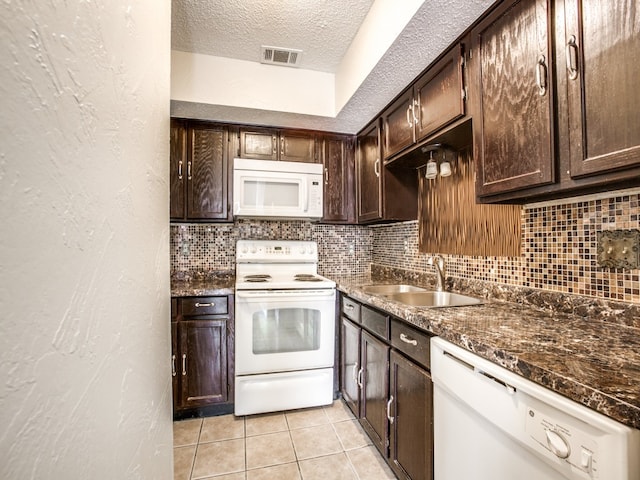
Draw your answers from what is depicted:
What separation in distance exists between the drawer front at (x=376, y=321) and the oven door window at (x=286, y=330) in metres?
0.50

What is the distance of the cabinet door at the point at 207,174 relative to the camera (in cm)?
241

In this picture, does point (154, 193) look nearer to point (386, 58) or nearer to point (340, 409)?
point (386, 58)

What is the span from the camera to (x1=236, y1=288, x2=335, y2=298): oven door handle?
2.17 m

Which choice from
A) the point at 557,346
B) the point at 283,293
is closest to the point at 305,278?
the point at 283,293

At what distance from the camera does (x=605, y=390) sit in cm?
64

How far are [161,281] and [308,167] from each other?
1953 millimetres

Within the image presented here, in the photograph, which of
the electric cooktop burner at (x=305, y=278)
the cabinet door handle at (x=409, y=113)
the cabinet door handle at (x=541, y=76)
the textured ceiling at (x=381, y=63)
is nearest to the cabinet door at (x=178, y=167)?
the textured ceiling at (x=381, y=63)

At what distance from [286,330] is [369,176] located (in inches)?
53.1

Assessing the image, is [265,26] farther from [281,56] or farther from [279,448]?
[279,448]

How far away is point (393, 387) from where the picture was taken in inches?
60.8

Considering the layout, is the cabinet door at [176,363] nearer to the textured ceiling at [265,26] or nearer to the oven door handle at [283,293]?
the oven door handle at [283,293]

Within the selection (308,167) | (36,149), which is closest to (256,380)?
(308,167)

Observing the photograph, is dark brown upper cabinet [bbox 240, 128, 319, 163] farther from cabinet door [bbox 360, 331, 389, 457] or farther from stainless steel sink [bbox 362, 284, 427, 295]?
cabinet door [bbox 360, 331, 389, 457]

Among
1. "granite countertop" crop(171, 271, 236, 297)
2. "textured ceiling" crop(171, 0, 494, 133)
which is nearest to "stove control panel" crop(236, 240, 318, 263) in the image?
"granite countertop" crop(171, 271, 236, 297)
